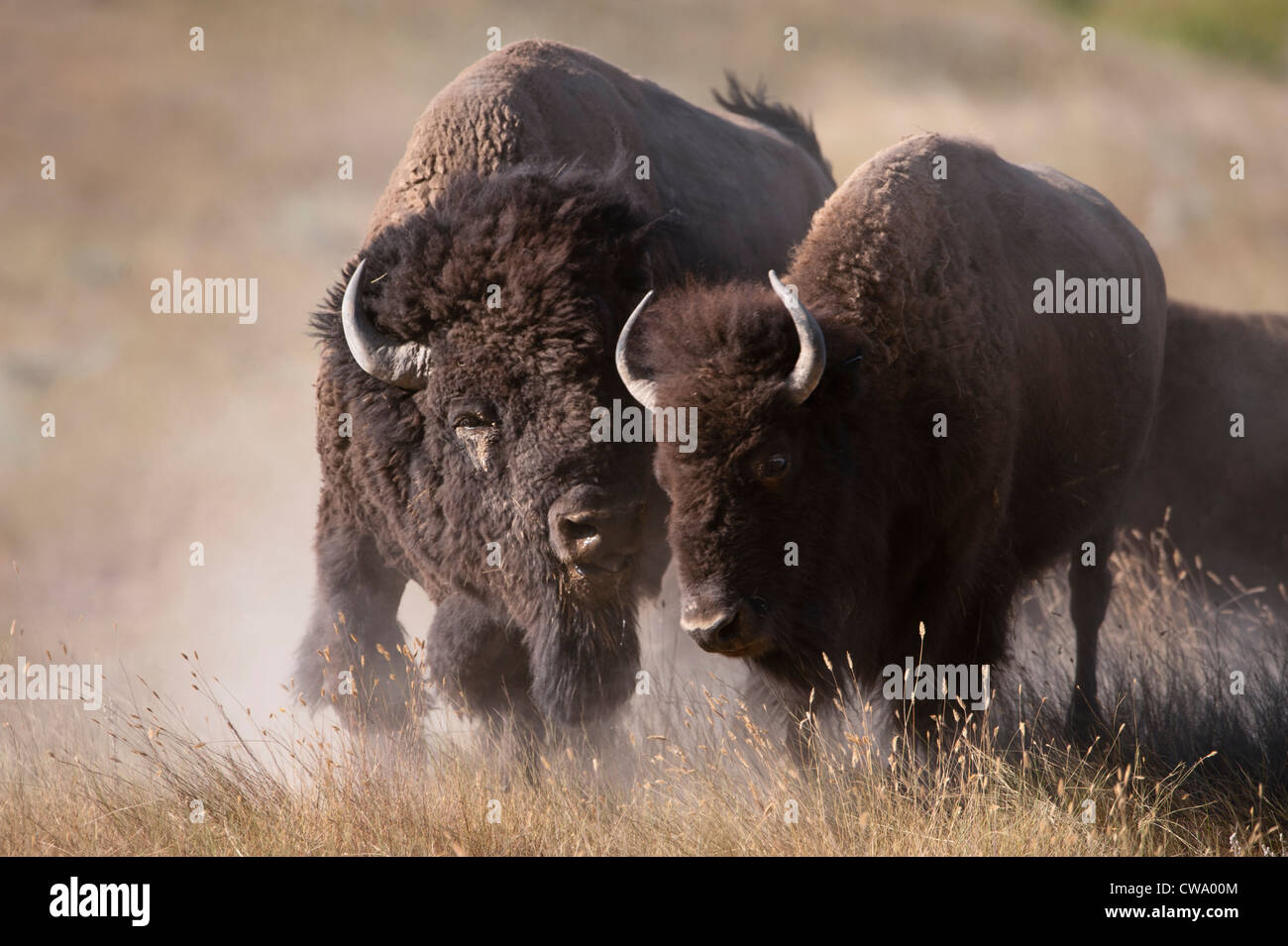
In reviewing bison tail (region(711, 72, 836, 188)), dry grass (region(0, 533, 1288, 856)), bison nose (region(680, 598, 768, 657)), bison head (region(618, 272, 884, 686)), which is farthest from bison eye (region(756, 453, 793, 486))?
bison tail (region(711, 72, 836, 188))

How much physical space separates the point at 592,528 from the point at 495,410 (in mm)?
623

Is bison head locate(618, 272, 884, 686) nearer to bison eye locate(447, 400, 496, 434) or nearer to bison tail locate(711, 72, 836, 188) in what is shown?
bison eye locate(447, 400, 496, 434)

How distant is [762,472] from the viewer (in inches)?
179

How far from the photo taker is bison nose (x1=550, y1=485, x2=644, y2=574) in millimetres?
5027

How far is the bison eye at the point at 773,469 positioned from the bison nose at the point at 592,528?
0.72m

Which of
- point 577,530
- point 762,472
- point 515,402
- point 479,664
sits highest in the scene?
point 515,402

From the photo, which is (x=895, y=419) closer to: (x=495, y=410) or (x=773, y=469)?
(x=773, y=469)

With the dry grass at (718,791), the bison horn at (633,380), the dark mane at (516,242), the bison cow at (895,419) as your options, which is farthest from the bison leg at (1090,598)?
the bison horn at (633,380)

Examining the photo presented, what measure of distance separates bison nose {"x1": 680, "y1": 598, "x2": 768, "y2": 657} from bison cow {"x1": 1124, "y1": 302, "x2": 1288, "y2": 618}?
497 cm

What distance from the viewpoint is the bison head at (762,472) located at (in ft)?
14.9

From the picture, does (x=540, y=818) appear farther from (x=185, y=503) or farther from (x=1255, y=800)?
(x=185, y=503)

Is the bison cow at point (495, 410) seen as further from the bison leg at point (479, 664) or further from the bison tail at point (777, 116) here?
the bison tail at point (777, 116)

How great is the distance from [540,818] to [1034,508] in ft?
8.56

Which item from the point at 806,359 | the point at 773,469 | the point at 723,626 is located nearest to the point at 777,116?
the point at 806,359
